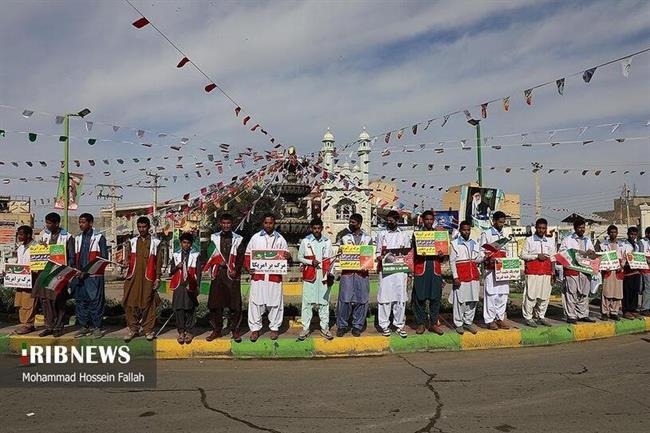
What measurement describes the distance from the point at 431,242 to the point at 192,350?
12.4 feet

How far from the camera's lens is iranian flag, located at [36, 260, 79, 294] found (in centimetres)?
A: 757

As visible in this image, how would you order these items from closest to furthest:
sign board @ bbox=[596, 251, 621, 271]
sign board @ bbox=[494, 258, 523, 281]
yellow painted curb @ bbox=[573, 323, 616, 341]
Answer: sign board @ bbox=[494, 258, 523, 281], yellow painted curb @ bbox=[573, 323, 616, 341], sign board @ bbox=[596, 251, 621, 271]

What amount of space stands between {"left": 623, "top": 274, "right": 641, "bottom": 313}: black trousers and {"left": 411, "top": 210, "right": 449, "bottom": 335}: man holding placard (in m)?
4.16

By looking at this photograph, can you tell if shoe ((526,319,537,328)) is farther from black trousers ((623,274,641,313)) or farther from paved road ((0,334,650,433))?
black trousers ((623,274,641,313))

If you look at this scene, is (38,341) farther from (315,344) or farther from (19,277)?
(315,344)

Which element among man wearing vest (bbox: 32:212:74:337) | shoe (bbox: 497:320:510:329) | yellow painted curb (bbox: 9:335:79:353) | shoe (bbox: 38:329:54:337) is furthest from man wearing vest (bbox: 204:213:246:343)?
shoe (bbox: 497:320:510:329)

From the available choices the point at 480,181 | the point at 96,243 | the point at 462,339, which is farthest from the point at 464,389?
the point at 480,181

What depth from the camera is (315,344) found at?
23.6 ft

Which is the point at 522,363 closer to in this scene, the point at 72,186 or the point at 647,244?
the point at 647,244

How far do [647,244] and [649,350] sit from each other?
3080 millimetres

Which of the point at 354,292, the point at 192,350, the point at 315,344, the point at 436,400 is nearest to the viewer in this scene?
the point at 436,400

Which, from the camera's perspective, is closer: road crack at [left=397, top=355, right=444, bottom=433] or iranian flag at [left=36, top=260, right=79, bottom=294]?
road crack at [left=397, top=355, right=444, bottom=433]

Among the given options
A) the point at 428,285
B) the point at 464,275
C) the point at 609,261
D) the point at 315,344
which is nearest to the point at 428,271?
the point at 428,285

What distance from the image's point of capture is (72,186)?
20.0 metres
